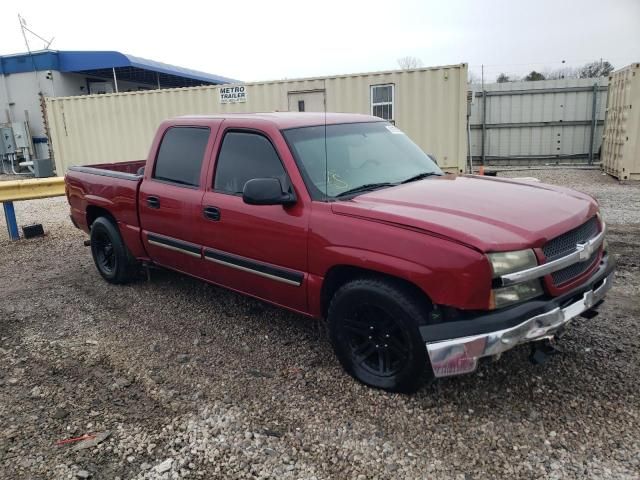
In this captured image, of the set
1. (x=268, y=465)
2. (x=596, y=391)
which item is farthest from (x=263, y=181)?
(x=596, y=391)

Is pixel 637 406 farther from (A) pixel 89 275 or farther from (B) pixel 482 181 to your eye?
(A) pixel 89 275

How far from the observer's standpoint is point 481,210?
10.4 ft

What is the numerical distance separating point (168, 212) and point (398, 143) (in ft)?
6.95

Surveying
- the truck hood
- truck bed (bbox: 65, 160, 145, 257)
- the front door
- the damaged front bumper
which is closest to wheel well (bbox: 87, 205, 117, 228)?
truck bed (bbox: 65, 160, 145, 257)

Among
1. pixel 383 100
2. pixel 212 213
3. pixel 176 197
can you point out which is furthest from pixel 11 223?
pixel 383 100

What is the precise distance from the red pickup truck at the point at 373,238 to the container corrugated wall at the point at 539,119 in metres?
12.9

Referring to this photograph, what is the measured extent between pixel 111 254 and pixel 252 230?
2.76 meters

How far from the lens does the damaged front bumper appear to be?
2.81 metres

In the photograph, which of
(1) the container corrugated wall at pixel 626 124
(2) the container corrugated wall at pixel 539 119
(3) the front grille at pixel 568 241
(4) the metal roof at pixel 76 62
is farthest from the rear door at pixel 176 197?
(4) the metal roof at pixel 76 62

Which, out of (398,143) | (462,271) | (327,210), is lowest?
(462,271)

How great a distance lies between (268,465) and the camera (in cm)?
279

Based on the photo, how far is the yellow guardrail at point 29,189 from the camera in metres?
7.96

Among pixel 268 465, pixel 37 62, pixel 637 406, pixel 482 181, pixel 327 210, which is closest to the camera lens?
pixel 268 465

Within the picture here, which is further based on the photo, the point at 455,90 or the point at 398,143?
the point at 455,90
